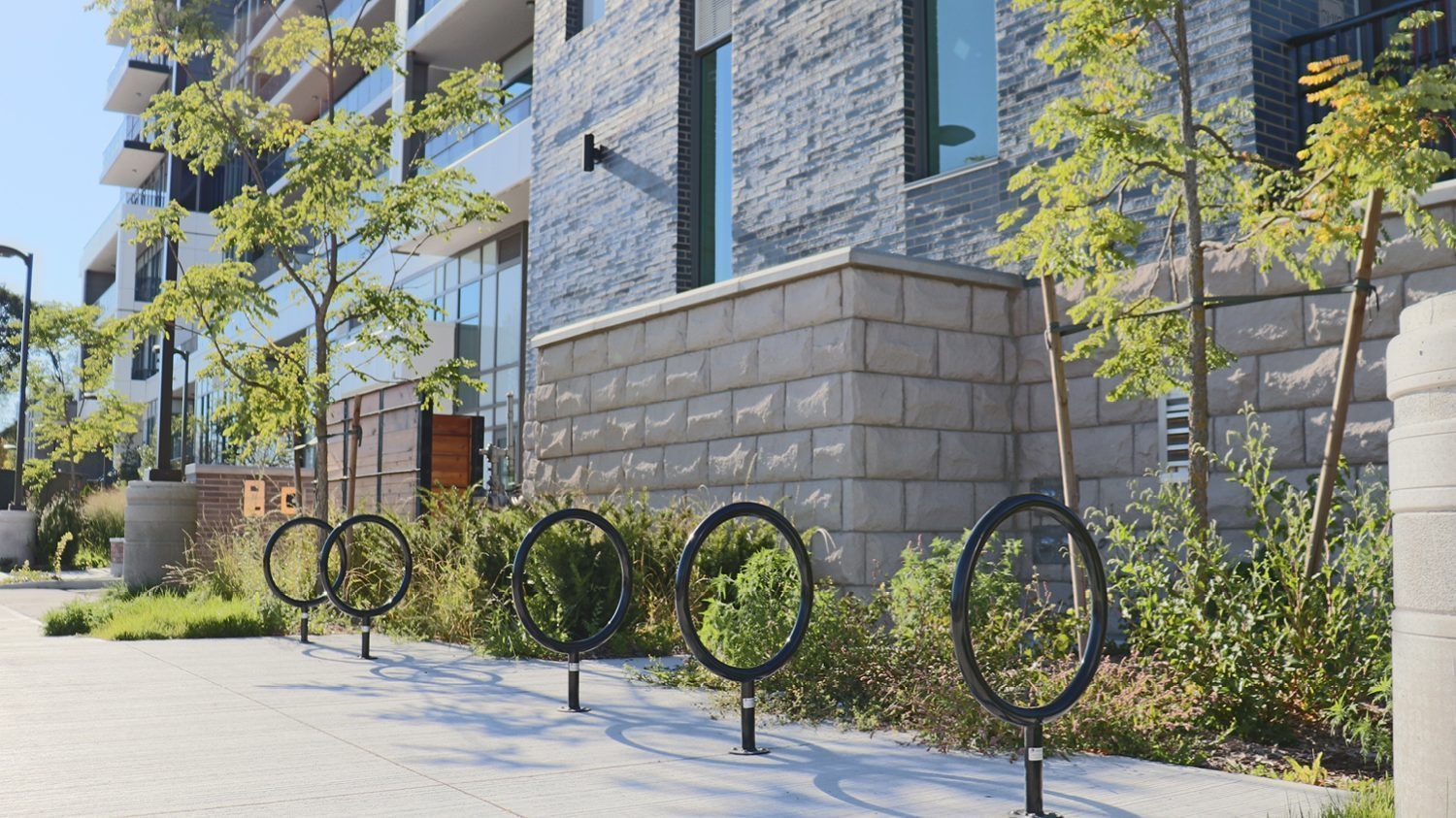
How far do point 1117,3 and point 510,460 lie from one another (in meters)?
17.7

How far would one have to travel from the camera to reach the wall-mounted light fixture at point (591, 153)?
1653 cm

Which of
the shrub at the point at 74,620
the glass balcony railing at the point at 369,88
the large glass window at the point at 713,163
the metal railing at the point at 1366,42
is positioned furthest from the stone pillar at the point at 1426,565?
the glass balcony railing at the point at 369,88

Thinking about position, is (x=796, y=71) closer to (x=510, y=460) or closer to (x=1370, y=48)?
(x=1370, y=48)

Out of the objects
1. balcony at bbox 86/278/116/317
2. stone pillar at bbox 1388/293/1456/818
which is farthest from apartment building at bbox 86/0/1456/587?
balcony at bbox 86/278/116/317

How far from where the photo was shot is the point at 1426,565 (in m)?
3.83

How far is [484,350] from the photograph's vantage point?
26.3 m

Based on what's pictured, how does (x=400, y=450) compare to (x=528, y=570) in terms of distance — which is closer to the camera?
(x=528, y=570)

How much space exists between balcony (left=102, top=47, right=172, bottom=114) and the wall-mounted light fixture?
38843mm

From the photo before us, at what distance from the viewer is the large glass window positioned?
593 inches

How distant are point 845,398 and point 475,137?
16.2 meters

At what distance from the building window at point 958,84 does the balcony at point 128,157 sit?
47491 mm

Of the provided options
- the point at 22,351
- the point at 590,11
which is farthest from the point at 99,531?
the point at 590,11

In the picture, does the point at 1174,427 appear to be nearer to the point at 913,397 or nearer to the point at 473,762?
the point at 913,397

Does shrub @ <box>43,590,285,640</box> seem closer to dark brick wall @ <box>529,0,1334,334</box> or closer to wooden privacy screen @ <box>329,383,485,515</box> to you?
wooden privacy screen @ <box>329,383,485,515</box>
